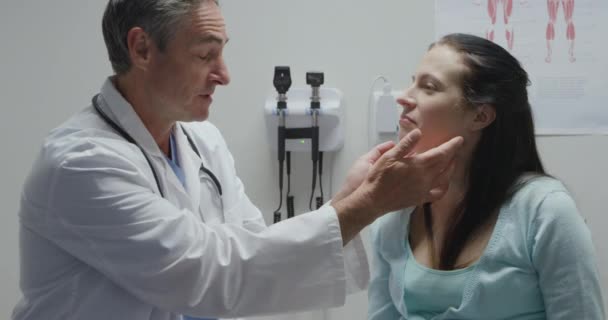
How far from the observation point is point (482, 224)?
1.37 meters

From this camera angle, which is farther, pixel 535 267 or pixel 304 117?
pixel 304 117

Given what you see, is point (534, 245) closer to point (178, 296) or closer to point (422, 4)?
point (178, 296)

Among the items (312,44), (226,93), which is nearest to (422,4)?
(312,44)

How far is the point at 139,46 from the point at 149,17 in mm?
66

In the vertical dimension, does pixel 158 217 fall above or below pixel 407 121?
below

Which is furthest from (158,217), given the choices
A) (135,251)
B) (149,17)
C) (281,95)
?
(281,95)

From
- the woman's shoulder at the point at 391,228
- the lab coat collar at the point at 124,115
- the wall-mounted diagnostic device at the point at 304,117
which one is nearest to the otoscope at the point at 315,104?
the wall-mounted diagnostic device at the point at 304,117

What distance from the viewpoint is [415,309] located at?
4.52ft

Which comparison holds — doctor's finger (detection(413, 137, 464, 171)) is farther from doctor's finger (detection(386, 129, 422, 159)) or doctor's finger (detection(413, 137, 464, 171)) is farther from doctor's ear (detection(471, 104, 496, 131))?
doctor's ear (detection(471, 104, 496, 131))

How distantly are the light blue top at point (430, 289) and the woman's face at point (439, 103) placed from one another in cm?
26

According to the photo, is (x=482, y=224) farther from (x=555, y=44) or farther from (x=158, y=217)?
(x=555, y=44)

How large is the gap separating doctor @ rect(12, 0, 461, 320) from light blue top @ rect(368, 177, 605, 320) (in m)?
0.17

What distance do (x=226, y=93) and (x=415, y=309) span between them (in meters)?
1.05

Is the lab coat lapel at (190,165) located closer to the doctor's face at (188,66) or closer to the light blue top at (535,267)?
the doctor's face at (188,66)
